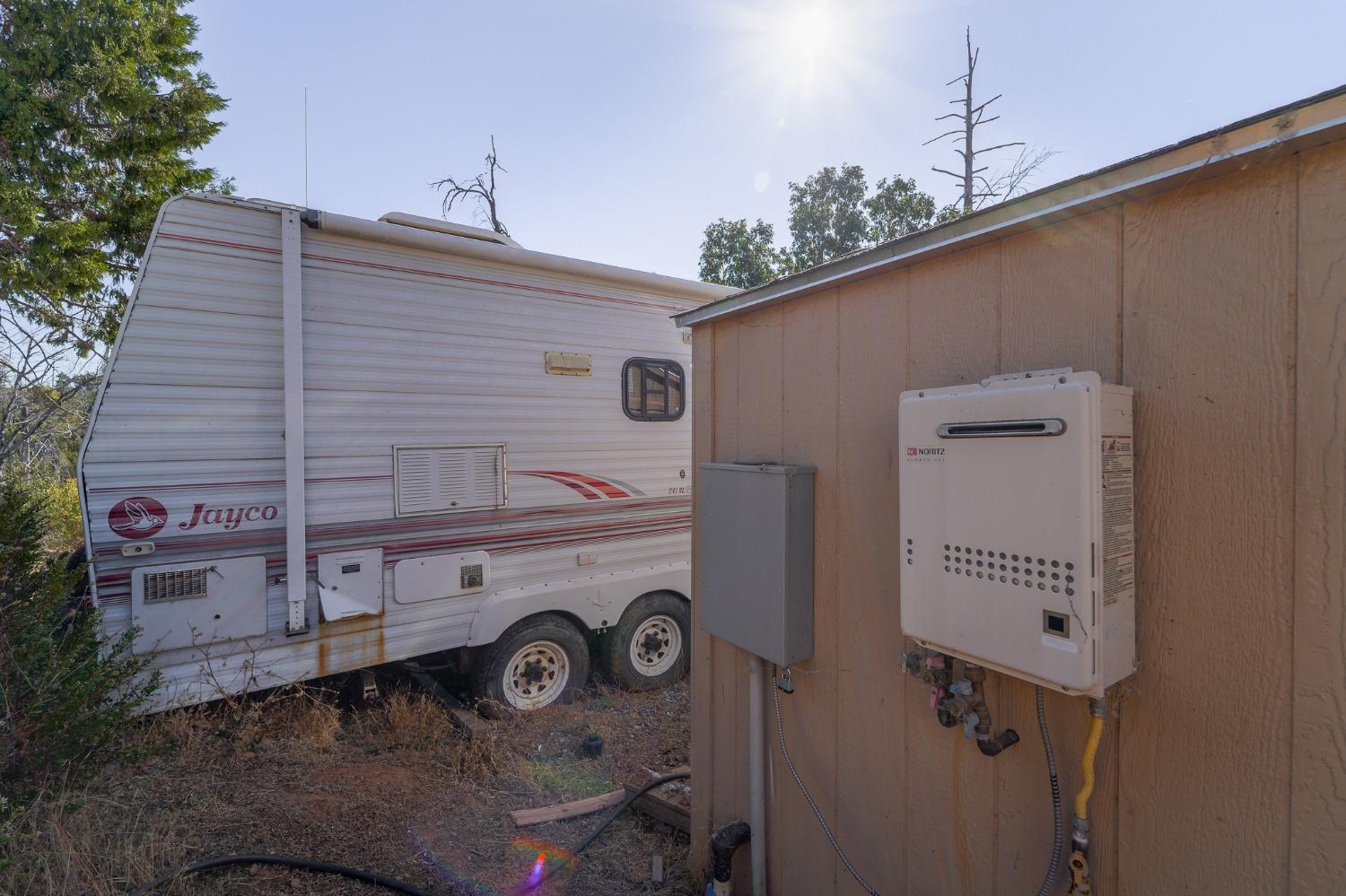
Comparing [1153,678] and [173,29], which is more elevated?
[173,29]

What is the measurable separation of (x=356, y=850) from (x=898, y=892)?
2.41 meters

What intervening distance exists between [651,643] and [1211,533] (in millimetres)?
4198

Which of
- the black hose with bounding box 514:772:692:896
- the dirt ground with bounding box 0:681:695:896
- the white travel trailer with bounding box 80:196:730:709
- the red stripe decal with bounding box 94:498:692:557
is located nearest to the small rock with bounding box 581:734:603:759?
the dirt ground with bounding box 0:681:695:896

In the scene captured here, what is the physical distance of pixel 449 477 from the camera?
4129 millimetres

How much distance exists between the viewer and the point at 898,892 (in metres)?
1.96

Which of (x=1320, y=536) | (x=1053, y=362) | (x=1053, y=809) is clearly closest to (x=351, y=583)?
(x=1053, y=809)

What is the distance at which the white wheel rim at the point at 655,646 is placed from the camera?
4.96 metres

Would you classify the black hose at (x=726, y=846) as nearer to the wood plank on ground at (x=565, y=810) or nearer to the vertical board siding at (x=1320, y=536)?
the wood plank on ground at (x=565, y=810)

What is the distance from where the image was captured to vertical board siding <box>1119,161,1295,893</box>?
1.26 metres

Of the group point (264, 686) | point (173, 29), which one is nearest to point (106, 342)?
point (173, 29)

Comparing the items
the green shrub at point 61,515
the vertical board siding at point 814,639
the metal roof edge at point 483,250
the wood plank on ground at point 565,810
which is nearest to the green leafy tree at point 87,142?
the green shrub at point 61,515

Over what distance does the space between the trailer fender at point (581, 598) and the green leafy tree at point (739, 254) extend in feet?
34.0

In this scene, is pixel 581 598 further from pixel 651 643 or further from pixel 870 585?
pixel 870 585

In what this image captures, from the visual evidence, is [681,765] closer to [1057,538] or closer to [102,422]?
[1057,538]
